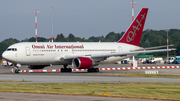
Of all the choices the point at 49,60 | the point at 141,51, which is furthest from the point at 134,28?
the point at 49,60

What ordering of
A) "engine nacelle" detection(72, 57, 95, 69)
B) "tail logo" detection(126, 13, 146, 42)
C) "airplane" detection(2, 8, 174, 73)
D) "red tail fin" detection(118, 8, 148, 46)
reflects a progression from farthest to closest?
"tail logo" detection(126, 13, 146, 42) < "red tail fin" detection(118, 8, 148, 46) < "engine nacelle" detection(72, 57, 95, 69) < "airplane" detection(2, 8, 174, 73)

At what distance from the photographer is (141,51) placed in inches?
1841

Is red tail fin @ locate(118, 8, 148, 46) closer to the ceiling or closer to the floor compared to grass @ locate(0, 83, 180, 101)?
closer to the ceiling

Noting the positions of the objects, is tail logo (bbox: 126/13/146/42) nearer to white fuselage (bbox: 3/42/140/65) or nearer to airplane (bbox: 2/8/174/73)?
airplane (bbox: 2/8/174/73)

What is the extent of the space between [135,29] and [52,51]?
14.5 metres

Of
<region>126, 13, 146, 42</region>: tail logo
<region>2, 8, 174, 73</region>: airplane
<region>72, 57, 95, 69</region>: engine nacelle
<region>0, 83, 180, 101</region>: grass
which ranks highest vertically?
<region>126, 13, 146, 42</region>: tail logo

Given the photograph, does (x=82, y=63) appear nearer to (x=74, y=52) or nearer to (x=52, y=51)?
(x=74, y=52)

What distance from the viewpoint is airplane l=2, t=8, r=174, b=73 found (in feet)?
140

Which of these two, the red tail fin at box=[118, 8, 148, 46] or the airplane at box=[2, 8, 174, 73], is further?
the red tail fin at box=[118, 8, 148, 46]

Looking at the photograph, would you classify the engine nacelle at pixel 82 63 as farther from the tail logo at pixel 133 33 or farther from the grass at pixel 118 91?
the grass at pixel 118 91

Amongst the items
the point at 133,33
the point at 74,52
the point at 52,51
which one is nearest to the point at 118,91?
the point at 52,51

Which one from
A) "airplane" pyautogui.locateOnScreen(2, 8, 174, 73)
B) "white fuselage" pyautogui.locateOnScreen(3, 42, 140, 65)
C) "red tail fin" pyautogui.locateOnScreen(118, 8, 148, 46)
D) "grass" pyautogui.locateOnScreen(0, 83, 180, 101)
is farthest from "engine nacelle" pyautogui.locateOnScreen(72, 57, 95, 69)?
"grass" pyautogui.locateOnScreen(0, 83, 180, 101)

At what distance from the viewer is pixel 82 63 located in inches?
1695

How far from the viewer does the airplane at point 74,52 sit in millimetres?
42781
